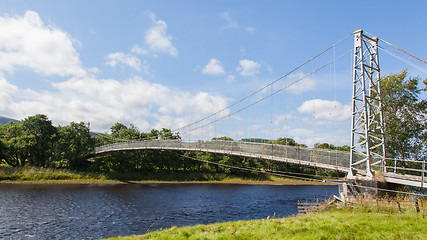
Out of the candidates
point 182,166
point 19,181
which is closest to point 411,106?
point 182,166

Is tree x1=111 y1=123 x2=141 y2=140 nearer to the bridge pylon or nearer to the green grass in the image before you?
the green grass

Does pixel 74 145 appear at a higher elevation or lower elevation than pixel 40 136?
lower

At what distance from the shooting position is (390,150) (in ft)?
60.8

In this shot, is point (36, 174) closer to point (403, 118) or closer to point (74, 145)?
point (74, 145)

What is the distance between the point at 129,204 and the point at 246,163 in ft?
98.2

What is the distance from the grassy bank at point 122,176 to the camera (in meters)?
31.4

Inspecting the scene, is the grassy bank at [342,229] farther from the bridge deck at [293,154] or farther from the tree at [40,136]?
the tree at [40,136]

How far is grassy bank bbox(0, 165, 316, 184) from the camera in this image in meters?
31.4

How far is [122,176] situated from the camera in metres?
39.1

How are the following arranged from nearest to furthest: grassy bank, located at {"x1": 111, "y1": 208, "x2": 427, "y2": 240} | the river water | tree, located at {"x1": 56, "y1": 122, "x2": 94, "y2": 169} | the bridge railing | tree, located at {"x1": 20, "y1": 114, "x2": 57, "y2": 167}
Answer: grassy bank, located at {"x1": 111, "y1": 208, "x2": 427, "y2": 240} → the river water → the bridge railing → tree, located at {"x1": 20, "y1": 114, "x2": 57, "y2": 167} → tree, located at {"x1": 56, "y1": 122, "x2": 94, "y2": 169}

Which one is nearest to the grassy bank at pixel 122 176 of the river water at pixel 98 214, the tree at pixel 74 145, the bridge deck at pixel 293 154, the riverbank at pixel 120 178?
the riverbank at pixel 120 178

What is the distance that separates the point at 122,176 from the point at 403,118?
3732 centimetres

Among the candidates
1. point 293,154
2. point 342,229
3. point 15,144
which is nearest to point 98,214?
point 293,154

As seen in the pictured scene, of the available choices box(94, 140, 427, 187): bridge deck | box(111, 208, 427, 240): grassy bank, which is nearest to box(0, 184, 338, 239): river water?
box(94, 140, 427, 187): bridge deck
